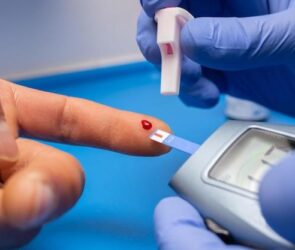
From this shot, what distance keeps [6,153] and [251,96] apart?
1.22 ft

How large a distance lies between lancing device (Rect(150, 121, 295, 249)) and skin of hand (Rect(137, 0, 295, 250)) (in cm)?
1

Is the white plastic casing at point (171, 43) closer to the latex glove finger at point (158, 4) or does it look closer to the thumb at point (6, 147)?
the latex glove finger at point (158, 4)

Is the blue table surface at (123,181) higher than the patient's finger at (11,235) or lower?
lower

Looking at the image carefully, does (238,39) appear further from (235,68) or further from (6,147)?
(6,147)

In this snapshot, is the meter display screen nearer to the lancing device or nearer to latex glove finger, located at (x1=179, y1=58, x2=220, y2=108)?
the lancing device

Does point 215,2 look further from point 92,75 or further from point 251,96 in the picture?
point 92,75

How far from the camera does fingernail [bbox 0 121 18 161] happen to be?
0.90 feet

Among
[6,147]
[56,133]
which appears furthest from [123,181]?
[6,147]

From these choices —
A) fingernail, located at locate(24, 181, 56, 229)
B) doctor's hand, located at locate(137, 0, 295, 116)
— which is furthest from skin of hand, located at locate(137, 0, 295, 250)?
fingernail, located at locate(24, 181, 56, 229)

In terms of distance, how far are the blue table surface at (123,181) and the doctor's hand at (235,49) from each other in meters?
0.04

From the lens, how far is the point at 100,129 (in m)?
0.38

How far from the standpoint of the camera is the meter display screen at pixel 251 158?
309mm

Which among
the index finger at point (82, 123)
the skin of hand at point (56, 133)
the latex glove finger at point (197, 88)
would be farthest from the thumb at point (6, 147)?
the latex glove finger at point (197, 88)

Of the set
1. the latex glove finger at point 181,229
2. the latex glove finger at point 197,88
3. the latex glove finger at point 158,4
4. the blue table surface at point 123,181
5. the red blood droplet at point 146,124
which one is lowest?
the blue table surface at point 123,181
